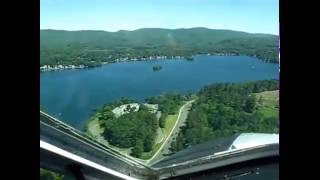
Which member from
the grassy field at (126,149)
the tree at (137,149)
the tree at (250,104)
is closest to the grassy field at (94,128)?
the grassy field at (126,149)

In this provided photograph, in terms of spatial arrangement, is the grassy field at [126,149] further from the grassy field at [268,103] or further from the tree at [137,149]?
the grassy field at [268,103]

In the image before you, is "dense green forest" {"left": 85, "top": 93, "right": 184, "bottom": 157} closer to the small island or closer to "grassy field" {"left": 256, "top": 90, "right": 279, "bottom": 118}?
the small island

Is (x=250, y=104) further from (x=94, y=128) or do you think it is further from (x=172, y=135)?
(x=94, y=128)

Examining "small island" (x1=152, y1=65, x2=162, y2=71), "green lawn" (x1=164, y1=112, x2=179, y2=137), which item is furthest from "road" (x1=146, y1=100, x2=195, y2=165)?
"small island" (x1=152, y1=65, x2=162, y2=71)

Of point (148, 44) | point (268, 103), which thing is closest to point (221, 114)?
point (268, 103)
